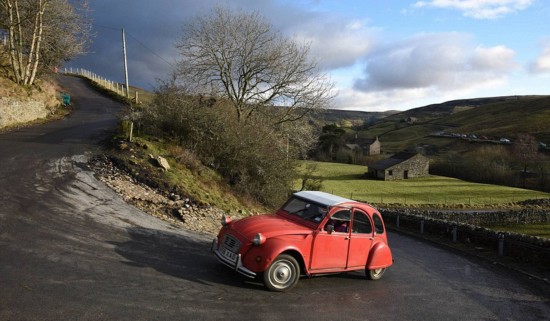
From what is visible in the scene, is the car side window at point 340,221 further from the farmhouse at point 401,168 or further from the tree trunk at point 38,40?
the farmhouse at point 401,168

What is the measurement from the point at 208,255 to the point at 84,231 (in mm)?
2810

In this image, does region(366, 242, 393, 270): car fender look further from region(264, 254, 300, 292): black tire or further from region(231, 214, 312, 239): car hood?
region(264, 254, 300, 292): black tire

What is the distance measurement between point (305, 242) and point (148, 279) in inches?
119

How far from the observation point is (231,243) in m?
7.57

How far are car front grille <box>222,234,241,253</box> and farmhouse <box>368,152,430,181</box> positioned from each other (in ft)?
203

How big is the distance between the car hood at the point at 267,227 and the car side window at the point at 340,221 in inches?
29.2

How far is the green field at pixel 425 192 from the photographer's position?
47.2m

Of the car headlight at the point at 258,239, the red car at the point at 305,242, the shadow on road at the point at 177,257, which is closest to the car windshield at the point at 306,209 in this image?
the red car at the point at 305,242

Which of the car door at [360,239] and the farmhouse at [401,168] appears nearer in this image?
the car door at [360,239]

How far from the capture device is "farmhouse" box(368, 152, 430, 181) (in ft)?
219

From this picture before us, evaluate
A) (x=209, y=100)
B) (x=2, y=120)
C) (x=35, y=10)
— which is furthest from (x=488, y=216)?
(x=35, y=10)

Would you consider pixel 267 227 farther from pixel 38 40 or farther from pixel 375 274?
pixel 38 40

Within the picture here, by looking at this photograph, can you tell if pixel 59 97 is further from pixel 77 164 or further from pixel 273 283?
pixel 273 283

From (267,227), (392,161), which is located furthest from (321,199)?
(392,161)
